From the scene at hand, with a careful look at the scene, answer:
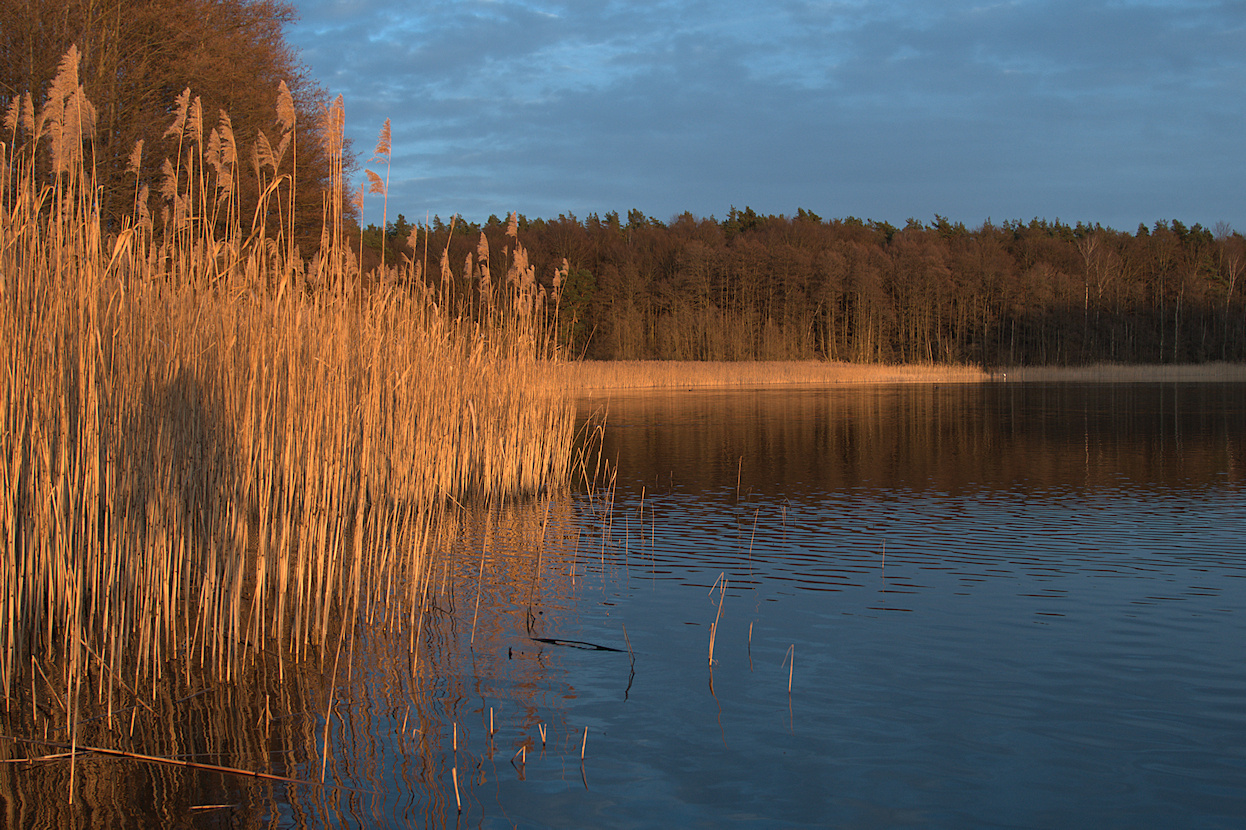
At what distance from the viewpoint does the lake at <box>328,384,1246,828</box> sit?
2994mm

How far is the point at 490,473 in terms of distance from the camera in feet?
29.0

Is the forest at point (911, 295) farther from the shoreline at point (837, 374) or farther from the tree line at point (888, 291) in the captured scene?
the shoreline at point (837, 374)

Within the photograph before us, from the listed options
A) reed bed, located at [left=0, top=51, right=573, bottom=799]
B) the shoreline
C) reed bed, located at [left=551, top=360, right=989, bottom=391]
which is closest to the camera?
reed bed, located at [left=0, top=51, right=573, bottom=799]

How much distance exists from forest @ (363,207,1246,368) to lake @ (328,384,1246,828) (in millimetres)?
36104

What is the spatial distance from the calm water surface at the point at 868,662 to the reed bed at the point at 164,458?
981 mm

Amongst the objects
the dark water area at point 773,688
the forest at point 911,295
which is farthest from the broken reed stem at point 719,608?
the forest at point 911,295

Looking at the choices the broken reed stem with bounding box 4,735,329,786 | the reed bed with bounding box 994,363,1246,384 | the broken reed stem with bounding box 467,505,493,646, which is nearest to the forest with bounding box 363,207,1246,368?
the reed bed with bounding box 994,363,1246,384

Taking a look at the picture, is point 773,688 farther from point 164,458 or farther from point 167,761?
point 164,458

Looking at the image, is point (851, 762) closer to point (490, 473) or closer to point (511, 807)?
point (511, 807)

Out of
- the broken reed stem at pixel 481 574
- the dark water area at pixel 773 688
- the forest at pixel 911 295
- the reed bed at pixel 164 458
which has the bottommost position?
the dark water area at pixel 773 688

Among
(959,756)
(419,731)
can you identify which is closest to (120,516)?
(419,731)

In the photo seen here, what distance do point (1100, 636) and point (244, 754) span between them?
3846 millimetres

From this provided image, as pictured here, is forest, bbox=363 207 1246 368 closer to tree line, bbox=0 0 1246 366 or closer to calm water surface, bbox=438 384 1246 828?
tree line, bbox=0 0 1246 366

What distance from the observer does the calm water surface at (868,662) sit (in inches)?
118
